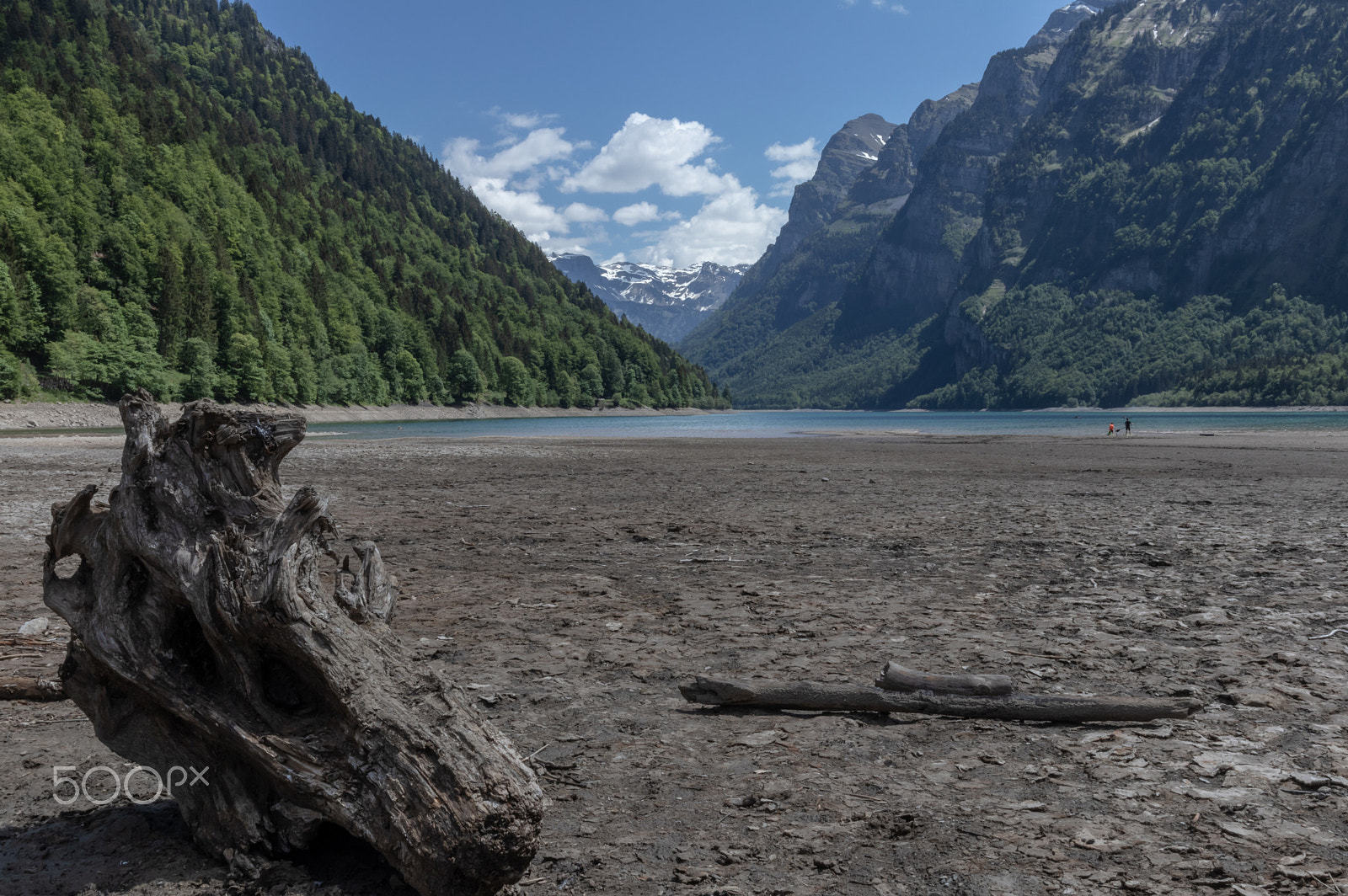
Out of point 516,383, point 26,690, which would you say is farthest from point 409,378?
point 26,690

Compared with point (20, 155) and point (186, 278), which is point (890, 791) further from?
point (20, 155)

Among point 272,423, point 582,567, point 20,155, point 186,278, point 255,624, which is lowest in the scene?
point 582,567

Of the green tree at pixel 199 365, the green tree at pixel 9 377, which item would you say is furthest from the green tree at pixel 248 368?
the green tree at pixel 9 377

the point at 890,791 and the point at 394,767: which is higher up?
the point at 394,767

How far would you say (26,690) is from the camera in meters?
5.58

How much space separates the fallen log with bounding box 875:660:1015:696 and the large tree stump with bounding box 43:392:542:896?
294cm

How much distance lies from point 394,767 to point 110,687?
6.01ft

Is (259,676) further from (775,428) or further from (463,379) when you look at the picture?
(463,379)

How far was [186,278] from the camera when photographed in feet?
274

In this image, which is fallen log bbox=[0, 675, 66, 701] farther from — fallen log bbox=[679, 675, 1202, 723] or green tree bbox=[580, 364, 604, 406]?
green tree bbox=[580, 364, 604, 406]

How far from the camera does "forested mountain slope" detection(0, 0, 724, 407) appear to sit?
70.6m

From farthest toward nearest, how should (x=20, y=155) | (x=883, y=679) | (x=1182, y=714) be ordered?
(x=20, y=155) → (x=883, y=679) → (x=1182, y=714)

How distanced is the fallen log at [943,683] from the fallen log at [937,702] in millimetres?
36

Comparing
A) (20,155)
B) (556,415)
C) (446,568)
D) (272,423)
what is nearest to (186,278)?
(20,155)
